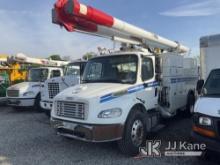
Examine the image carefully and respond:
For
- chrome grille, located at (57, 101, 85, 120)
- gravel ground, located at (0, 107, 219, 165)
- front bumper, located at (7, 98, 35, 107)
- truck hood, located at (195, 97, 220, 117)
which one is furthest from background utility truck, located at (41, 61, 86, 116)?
truck hood, located at (195, 97, 220, 117)

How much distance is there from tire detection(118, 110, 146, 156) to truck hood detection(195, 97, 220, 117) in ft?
4.95

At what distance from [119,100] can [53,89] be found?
508 cm

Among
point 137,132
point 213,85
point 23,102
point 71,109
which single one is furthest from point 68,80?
point 213,85

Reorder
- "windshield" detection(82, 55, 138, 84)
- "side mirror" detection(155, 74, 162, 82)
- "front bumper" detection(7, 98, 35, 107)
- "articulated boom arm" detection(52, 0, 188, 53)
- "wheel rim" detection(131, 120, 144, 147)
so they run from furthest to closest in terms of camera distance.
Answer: "front bumper" detection(7, 98, 35, 107)
"side mirror" detection(155, 74, 162, 82)
"windshield" detection(82, 55, 138, 84)
"wheel rim" detection(131, 120, 144, 147)
"articulated boom arm" detection(52, 0, 188, 53)

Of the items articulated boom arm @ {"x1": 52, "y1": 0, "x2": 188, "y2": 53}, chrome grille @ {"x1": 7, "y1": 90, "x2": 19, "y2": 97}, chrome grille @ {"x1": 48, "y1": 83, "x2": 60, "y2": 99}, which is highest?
articulated boom arm @ {"x1": 52, "y1": 0, "x2": 188, "y2": 53}

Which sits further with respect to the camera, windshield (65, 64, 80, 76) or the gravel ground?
windshield (65, 64, 80, 76)

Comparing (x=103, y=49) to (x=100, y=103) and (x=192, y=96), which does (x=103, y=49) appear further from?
(x=192, y=96)

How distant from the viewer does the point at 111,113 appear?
17.0 ft

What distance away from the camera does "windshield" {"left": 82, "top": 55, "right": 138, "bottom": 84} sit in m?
6.22

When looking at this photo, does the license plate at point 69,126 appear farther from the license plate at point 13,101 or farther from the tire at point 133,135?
the license plate at point 13,101

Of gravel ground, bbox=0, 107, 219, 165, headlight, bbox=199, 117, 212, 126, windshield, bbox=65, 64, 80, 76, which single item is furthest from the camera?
windshield, bbox=65, 64, 80, 76

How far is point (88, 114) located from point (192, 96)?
19.6 ft

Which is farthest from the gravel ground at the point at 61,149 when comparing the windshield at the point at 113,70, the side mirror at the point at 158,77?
the windshield at the point at 113,70

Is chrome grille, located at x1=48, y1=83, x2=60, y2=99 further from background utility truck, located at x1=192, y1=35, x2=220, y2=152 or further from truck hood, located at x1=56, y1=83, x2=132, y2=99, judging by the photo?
background utility truck, located at x1=192, y1=35, x2=220, y2=152
